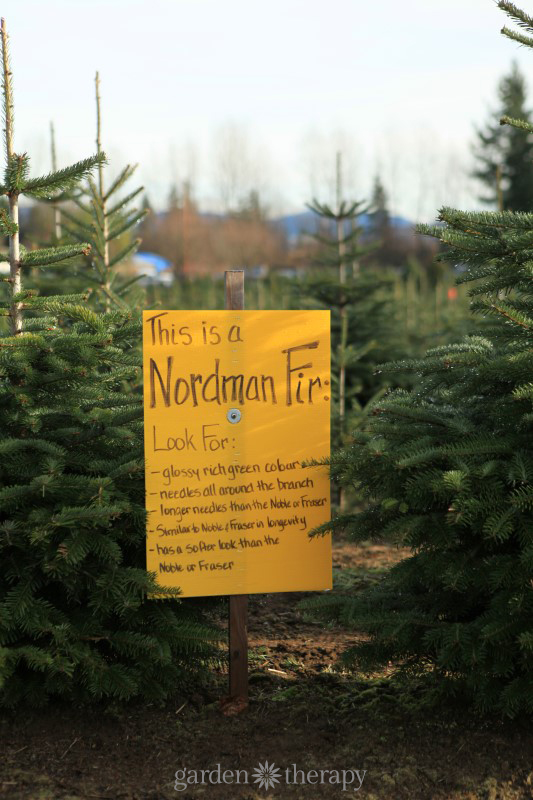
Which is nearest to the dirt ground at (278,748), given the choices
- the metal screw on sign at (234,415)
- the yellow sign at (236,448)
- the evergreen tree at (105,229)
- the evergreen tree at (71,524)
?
the evergreen tree at (71,524)

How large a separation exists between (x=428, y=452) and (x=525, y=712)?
3.37 ft

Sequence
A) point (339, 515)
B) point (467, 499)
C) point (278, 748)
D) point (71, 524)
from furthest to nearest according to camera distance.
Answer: point (339, 515) → point (278, 748) → point (71, 524) → point (467, 499)

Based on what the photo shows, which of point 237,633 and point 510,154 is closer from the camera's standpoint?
point 237,633

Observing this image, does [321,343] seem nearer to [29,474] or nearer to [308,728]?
[29,474]

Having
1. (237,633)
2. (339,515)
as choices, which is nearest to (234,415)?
(339,515)

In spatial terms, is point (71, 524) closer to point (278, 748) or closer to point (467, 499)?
point (278, 748)

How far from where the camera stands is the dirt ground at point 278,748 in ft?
8.51

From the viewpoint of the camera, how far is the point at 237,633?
123 inches

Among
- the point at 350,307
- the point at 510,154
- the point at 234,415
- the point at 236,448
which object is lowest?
the point at 236,448

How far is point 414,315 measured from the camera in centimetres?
1505

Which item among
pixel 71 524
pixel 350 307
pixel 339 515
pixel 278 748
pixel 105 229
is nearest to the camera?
pixel 71 524

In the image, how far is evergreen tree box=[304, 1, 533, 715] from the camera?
2584 mm

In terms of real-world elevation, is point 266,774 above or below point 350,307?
below

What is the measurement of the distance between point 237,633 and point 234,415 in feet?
2.86
